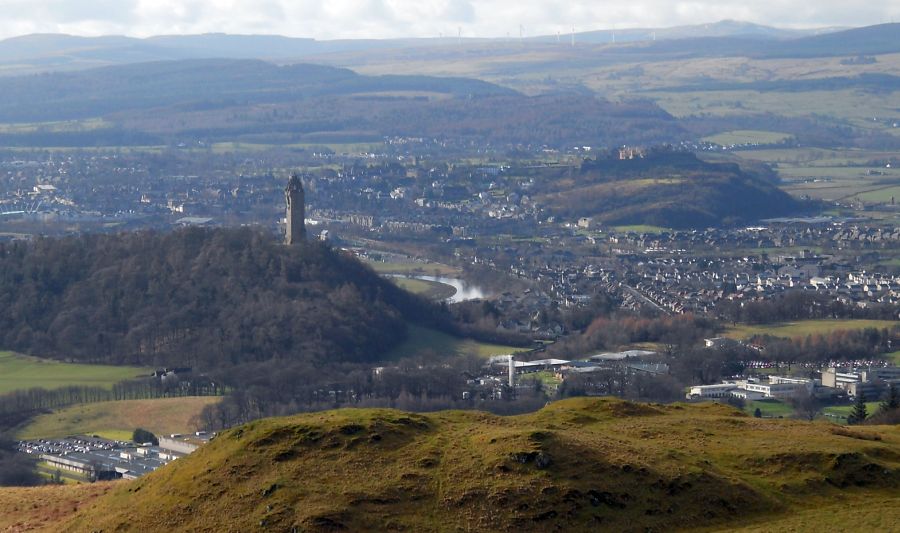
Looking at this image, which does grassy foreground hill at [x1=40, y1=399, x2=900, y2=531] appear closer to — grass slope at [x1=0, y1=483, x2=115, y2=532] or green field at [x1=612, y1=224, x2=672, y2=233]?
grass slope at [x1=0, y1=483, x2=115, y2=532]

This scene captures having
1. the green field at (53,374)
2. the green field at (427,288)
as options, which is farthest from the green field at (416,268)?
the green field at (53,374)

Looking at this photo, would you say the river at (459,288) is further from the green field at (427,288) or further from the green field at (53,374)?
the green field at (53,374)

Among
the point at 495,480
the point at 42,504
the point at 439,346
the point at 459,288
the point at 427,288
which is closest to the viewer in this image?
the point at 495,480

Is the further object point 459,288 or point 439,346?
point 459,288

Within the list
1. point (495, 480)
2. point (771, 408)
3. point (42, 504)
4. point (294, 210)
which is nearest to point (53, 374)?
point (294, 210)

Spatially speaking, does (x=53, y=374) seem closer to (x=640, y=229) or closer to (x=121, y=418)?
(x=121, y=418)

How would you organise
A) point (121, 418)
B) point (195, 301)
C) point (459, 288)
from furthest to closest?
point (459, 288) → point (195, 301) → point (121, 418)
